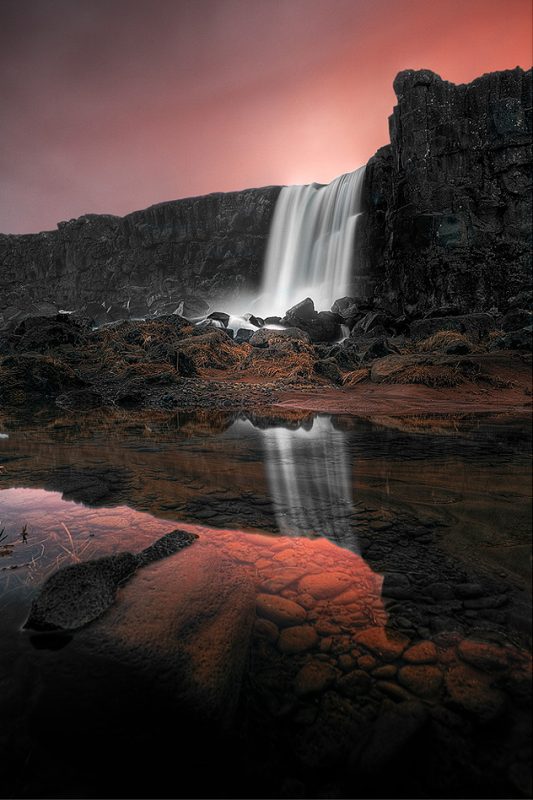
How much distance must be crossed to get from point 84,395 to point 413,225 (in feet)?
72.7

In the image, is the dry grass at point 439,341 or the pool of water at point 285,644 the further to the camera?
the dry grass at point 439,341

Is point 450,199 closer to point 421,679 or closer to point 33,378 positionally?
point 33,378

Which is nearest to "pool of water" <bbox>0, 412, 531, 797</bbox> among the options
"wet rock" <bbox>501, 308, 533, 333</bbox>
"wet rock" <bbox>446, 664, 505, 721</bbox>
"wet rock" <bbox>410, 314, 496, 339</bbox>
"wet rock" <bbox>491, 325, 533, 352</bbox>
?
"wet rock" <bbox>446, 664, 505, 721</bbox>

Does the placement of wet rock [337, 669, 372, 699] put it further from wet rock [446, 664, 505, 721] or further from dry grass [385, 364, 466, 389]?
dry grass [385, 364, 466, 389]

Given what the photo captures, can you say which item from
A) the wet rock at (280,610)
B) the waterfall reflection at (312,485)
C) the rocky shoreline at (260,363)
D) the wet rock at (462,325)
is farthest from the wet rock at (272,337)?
the wet rock at (280,610)

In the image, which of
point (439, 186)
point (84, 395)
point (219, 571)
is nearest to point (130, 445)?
point (219, 571)

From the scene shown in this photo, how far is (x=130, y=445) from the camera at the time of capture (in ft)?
17.5

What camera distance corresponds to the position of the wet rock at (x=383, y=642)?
1371 mm

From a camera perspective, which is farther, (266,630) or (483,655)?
(266,630)

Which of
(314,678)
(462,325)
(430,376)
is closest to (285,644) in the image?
(314,678)

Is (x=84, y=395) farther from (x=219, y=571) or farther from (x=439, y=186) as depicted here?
(x=439, y=186)

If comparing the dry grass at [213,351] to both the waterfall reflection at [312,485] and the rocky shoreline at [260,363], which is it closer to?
the rocky shoreline at [260,363]

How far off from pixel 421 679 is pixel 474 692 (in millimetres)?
151

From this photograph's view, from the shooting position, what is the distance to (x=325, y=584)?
1.82 m
